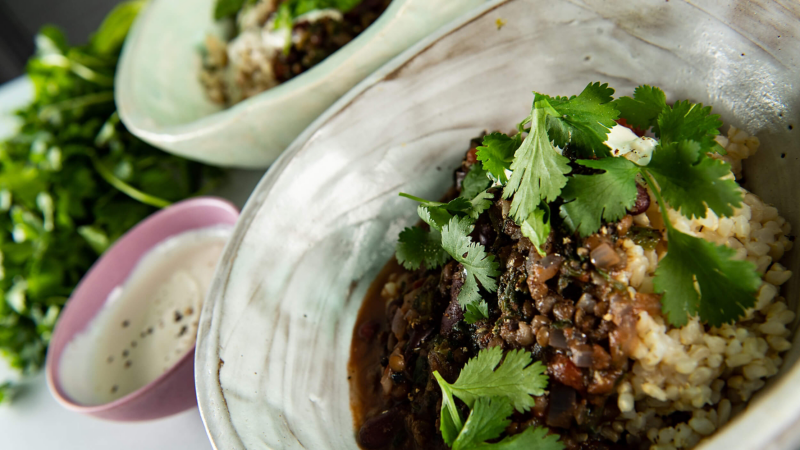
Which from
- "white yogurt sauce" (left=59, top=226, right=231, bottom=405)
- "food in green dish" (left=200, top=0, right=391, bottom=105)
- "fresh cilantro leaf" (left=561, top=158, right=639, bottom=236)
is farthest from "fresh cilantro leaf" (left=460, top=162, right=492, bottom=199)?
"food in green dish" (left=200, top=0, right=391, bottom=105)

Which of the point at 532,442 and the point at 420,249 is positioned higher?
the point at 532,442

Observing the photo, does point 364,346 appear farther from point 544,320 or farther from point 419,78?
point 419,78

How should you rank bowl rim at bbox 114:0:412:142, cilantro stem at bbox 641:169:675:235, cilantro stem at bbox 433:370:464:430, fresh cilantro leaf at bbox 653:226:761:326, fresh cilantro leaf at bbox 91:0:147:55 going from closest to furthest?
fresh cilantro leaf at bbox 653:226:761:326 < cilantro stem at bbox 641:169:675:235 < cilantro stem at bbox 433:370:464:430 < bowl rim at bbox 114:0:412:142 < fresh cilantro leaf at bbox 91:0:147:55

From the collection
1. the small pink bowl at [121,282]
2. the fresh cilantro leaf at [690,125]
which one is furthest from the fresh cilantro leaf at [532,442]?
the small pink bowl at [121,282]

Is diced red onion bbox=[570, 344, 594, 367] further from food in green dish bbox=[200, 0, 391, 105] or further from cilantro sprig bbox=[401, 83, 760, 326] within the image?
food in green dish bbox=[200, 0, 391, 105]

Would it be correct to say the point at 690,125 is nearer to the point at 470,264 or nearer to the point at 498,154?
the point at 498,154

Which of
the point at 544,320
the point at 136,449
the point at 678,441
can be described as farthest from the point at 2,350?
the point at 678,441

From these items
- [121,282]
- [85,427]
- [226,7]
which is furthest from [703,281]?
[226,7]
